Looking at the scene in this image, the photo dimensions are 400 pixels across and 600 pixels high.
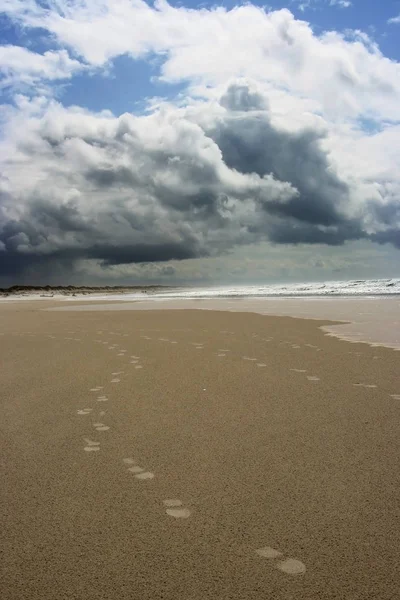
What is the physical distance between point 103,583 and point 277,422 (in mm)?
2633

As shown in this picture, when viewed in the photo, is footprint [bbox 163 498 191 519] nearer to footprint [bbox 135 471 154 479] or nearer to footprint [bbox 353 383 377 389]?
footprint [bbox 135 471 154 479]

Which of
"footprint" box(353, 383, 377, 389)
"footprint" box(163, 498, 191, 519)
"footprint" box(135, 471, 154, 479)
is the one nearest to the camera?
"footprint" box(163, 498, 191, 519)

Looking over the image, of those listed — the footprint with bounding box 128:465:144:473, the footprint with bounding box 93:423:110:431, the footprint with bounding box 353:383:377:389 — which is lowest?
the footprint with bounding box 128:465:144:473

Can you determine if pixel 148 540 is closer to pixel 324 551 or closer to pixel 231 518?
pixel 231 518

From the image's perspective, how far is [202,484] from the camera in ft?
11.0

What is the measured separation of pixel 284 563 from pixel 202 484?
3.21 feet

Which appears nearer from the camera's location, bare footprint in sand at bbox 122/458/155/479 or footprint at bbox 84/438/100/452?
bare footprint in sand at bbox 122/458/155/479

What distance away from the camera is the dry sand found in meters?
2.38

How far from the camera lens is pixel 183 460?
3805 millimetres

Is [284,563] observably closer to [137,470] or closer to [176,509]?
[176,509]

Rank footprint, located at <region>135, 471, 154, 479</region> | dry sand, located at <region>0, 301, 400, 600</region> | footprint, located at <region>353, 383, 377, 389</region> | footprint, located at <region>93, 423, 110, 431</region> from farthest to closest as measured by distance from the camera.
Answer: footprint, located at <region>353, 383, 377, 389</region>
footprint, located at <region>93, 423, 110, 431</region>
footprint, located at <region>135, 471, 154, 479</region>
dry sand, located at <region>0, 301, 400, 600</region>

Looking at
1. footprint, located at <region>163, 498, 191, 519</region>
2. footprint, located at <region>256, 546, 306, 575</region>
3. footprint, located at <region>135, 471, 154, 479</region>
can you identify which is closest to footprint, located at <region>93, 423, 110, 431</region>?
footprint, located at <region>135, 471, 154, 479</region>

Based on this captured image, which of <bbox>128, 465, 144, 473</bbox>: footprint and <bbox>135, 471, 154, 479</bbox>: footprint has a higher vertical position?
<bbox>128, 465, 144, 473</bbox>: footprint

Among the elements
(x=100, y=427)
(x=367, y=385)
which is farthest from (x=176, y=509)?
(x=367, y=385)
